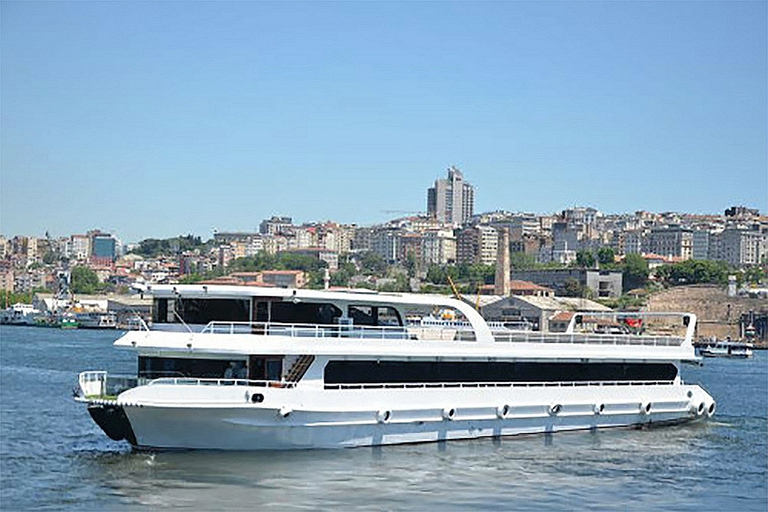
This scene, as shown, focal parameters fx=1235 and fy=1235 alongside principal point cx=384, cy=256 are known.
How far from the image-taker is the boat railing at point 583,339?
28234 millimetres

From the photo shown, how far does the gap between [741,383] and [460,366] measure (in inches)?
1307

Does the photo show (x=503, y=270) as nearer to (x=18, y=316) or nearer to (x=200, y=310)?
(x=18, y=316)

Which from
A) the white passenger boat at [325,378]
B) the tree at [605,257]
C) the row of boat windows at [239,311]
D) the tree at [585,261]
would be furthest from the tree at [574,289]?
the row of boat windows at [239,311]

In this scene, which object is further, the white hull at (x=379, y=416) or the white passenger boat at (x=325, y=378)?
the white passenger boat at (x=325, y=378)

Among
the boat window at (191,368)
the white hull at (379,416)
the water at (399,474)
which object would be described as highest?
the boat window at (191,368)

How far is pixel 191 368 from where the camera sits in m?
23.6

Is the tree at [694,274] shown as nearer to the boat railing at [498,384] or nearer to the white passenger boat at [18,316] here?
the white passenger boat at [18,316]

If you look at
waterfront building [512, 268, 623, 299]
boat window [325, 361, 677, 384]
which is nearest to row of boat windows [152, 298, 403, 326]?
boat window [325, 361, 677, 384]

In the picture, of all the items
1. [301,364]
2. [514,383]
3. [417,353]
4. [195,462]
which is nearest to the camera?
[195,462]

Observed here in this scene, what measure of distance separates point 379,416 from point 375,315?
296 cm

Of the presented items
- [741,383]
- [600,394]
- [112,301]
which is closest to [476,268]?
[112,301]

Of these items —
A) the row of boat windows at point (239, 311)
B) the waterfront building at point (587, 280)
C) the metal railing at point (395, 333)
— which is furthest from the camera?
the waterfront building at point (587, 280)

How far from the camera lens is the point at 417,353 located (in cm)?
2534

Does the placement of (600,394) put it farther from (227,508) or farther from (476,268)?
(476,268)
